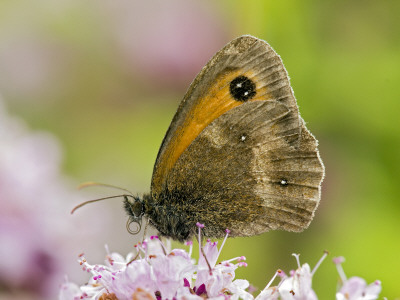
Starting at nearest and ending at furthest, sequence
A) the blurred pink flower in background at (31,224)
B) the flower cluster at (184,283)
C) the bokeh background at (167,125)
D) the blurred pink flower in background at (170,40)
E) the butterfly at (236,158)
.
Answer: the flower cluster at (184,283)
the butterfly at (236,158)
the blurred pink flower in background at (31,224)
the bokeh background at (167,125)
the blurred pink flower in background at (170,40)

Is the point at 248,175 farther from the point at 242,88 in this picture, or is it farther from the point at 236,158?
the point at 242,88

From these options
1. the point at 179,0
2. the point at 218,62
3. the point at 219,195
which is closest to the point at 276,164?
the point at 219,195

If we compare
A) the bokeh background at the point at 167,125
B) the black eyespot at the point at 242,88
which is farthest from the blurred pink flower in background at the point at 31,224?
the black eyespot at the point at 242,88

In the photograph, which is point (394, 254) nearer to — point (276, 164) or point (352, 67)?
point (352, 67)

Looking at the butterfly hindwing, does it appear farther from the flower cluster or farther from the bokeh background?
the bokeh background

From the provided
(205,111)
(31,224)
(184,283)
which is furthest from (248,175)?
(31,224)

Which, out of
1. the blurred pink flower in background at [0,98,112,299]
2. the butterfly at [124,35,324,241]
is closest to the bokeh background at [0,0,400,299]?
the blurred pink flower in background at [0,98,112,299]

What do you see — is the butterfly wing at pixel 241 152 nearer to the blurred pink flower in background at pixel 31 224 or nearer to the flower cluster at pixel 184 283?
the flower cluster at pixel 184 283
